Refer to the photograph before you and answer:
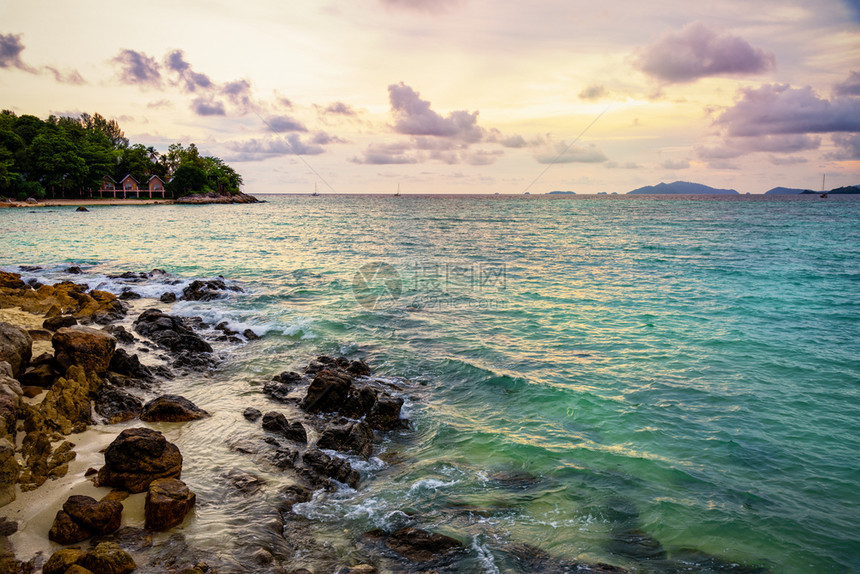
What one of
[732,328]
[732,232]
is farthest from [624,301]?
[732,232]

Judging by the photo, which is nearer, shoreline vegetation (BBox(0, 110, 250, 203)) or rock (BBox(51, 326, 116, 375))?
rock (BBox(51, 326, 116, 375))

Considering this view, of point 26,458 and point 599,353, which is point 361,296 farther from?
point 26,458

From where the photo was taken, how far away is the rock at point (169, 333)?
1375 centimetres

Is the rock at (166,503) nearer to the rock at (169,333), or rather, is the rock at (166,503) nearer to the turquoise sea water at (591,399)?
the turquoise sea water at (591,399)

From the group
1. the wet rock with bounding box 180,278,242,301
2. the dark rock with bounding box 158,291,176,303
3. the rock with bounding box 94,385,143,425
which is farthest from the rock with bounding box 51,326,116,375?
the wet rock with bounding box 180,278,242,301

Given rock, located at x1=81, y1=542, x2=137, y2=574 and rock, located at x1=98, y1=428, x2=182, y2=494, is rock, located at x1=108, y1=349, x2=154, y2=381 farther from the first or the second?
rock, located at x1=81, y1=542, x2=137, y2=574

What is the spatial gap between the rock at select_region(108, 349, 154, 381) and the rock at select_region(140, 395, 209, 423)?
1.99 m

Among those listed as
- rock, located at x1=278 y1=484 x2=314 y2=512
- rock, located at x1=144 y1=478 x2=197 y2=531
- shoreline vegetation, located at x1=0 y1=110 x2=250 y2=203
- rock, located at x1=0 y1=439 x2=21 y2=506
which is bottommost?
rock, located at x1=278 y1=484 x2=314 y2=512

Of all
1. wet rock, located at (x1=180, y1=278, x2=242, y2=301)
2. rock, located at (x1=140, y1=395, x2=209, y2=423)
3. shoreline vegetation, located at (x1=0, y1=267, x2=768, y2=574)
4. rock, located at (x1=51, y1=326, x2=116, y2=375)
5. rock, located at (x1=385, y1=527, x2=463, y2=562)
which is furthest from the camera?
wet rock, located at (x1=180, y1=278, x2=242, y2=301)

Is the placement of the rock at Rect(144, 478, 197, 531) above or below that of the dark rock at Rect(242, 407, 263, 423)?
above

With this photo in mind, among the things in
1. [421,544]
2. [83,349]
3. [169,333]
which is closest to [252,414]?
[83,349]

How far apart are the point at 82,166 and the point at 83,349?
115122 millimetres

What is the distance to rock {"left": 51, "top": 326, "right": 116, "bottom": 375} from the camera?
32.3 feet

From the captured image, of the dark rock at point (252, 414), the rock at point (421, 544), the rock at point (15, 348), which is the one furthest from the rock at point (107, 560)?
the rock at point (15, 348)
